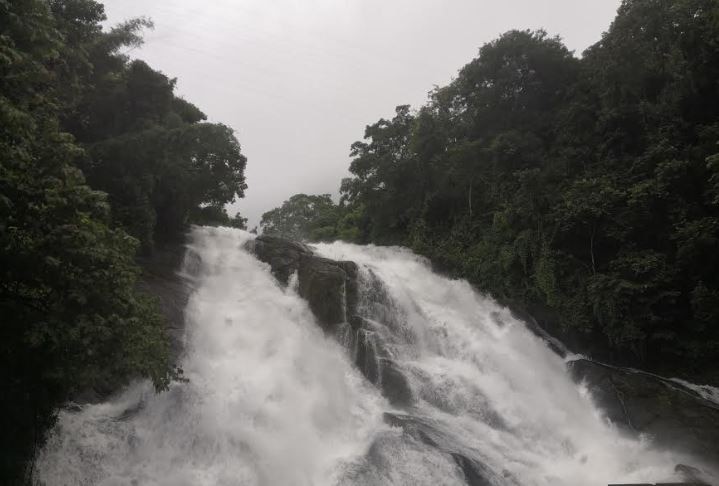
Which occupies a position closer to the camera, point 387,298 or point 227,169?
point 387,298

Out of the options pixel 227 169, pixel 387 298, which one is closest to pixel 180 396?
pixel 387 298

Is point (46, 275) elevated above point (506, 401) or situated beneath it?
elevated above

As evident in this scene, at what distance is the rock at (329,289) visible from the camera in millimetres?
16062

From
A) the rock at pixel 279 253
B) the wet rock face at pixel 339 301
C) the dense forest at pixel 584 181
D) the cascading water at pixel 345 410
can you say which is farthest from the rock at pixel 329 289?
the dense forest at pixel 584 181

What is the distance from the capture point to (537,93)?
2622cm

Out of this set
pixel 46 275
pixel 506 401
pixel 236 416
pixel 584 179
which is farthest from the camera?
pixel 584 179

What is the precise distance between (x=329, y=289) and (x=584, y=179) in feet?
33.4

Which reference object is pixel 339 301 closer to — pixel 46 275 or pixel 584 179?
pixel 584 179

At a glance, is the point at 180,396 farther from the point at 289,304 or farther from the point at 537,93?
the point at 537,93

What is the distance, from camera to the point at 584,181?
59.5 feet

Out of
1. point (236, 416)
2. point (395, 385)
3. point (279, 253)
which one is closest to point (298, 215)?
point (279, 253)

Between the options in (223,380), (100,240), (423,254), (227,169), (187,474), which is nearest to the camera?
(100,240)

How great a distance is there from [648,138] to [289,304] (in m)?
14.2

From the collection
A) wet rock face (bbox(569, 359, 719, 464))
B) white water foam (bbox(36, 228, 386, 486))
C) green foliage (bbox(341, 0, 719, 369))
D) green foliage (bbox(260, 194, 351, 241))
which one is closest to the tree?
green foliage (bbox(260, 194, 351, 241))
